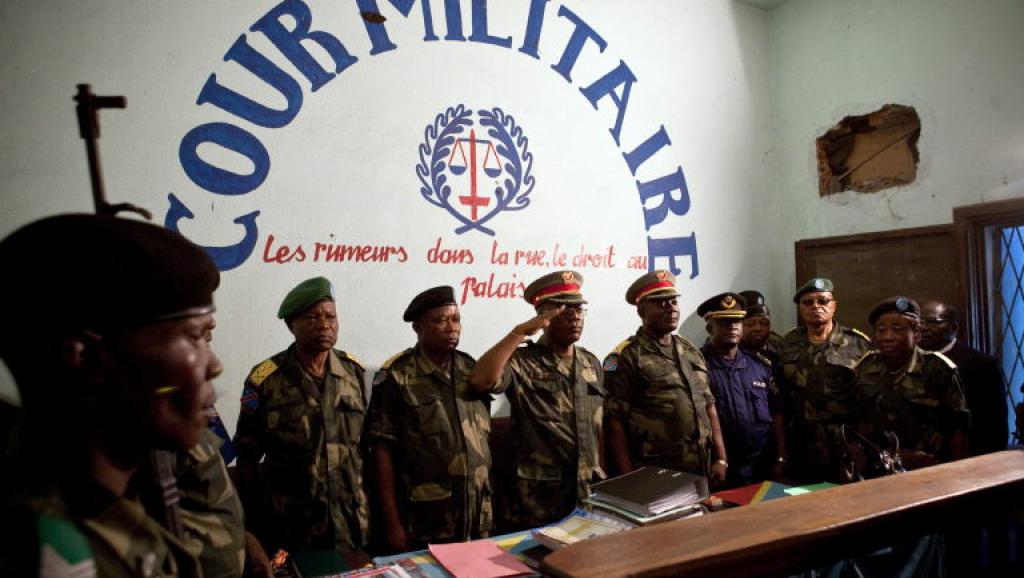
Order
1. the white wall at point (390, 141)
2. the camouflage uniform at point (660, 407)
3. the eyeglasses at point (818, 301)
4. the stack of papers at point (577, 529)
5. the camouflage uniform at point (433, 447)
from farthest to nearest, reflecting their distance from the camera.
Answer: the eyeglasses at point (818, 301), the camouflage uniform at point (660, 407), the white wall at point (390, 141), the camouflage uniform at point (433, 447), the stack of papers at point (577, 529)

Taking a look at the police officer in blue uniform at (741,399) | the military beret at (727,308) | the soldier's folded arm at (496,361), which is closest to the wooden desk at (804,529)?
the soldier's folded arm at (496,361)

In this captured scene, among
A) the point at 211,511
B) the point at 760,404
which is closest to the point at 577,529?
the point at 211,511

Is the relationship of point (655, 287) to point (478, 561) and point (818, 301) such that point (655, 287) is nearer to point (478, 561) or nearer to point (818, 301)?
point (818, 301)

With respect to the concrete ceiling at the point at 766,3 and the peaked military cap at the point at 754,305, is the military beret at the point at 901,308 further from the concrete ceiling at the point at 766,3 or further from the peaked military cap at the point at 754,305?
the concrete ceiling at the point at 766,3

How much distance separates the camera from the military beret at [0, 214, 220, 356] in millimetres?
801

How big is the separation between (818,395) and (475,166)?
2.57m

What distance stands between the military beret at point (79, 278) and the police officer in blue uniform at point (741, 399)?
11.8 ft

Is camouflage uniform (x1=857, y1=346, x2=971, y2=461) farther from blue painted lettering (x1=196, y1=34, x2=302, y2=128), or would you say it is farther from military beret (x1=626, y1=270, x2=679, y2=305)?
blue painted lettering (x1=196, y1=34, x2=302, y2=128)

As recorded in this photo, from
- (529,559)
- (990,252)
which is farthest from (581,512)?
(990,252)

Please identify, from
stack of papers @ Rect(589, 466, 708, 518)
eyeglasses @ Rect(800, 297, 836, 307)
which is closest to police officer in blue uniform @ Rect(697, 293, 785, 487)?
eyeglasses @ Rect(800, 297, 836, 307)

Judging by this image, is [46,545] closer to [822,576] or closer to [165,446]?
[165,446]

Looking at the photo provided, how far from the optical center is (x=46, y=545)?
A: 0.72 metres

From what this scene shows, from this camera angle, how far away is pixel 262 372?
2.75 metres

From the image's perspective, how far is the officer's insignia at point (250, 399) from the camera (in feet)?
Result: 8.80
